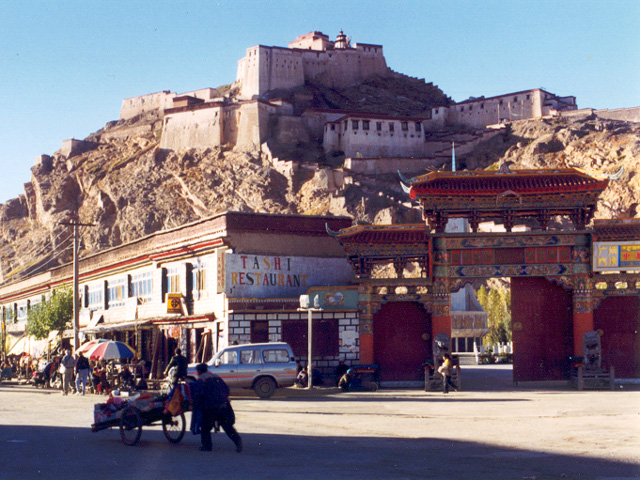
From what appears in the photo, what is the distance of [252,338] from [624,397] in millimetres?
14828

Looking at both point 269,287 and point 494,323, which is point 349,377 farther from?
point 494,323

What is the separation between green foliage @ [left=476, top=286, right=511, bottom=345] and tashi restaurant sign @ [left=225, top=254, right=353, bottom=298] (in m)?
47.9

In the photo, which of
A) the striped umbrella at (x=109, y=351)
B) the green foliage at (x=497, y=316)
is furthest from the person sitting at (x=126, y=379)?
the green foliage at (x=497, y=316)

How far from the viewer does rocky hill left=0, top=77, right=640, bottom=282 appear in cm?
9962

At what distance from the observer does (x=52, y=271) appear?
5734 cm

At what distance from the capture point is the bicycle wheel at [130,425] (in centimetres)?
1592

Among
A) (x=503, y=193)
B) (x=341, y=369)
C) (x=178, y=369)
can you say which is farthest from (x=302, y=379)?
(x=503, y=193)

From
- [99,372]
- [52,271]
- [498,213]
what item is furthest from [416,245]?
[52,271]

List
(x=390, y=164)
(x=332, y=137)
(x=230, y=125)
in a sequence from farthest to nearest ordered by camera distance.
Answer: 1. (x=230, y=125)
2. (x=332, y=137)
3. (x=390, y=164)

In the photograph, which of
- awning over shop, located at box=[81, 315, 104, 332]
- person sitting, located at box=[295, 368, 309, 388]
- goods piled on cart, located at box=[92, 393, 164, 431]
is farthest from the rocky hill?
goods piled on cart, located at box=[92, 393, 164, 431]

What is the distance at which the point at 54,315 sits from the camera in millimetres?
49375

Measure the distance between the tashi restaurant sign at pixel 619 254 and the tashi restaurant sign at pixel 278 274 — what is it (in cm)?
1182

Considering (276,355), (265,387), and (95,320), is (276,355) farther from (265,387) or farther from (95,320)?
(95,320)

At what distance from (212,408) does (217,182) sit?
323 ft
